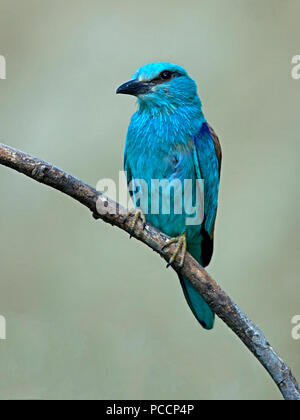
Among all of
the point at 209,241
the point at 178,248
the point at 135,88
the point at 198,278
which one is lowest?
the point at 198,278

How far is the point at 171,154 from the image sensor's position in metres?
1.98

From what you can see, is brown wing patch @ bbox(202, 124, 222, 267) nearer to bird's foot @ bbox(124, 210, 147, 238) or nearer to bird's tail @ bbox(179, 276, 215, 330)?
bird's tail @ bbox(179, 276, 215, 330)

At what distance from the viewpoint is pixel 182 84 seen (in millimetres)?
2080

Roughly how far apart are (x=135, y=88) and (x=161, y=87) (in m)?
0.10

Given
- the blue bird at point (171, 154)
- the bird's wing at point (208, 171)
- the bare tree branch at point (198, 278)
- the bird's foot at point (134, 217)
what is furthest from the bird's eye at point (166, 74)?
the bare tree branch at point (198, 278)

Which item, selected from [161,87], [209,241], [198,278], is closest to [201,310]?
[209,241]

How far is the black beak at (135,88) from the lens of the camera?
6.49ft

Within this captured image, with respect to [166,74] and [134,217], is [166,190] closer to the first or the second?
[134,217]

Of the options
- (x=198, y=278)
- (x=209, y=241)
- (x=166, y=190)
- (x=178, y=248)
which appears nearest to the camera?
(x=198, y=278)

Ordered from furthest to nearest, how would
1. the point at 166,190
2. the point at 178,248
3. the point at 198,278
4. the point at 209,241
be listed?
1. the point at 209,241
2. the point at 166,190
3. the point at 178,248
4. the point at 198,278

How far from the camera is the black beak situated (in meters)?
1.98

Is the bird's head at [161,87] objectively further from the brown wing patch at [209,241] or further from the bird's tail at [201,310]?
the bird's tail at [201,310]
